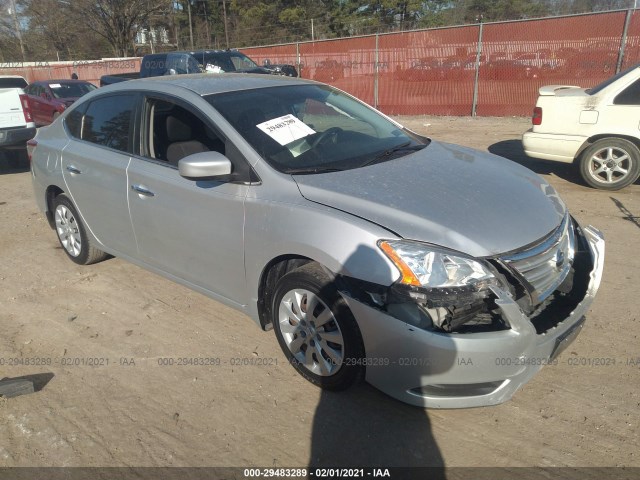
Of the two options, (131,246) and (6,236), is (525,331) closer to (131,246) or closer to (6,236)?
(131,246)

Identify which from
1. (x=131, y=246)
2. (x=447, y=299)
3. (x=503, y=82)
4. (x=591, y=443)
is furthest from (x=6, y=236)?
(x=503, y=82)

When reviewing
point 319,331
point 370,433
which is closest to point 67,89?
point 319,331

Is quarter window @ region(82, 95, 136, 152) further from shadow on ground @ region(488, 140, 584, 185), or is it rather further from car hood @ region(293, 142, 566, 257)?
shadow on ground @ region(488, 140, 584, 185)

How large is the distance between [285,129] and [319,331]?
4.45 feet

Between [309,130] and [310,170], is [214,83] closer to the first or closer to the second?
[309,130]

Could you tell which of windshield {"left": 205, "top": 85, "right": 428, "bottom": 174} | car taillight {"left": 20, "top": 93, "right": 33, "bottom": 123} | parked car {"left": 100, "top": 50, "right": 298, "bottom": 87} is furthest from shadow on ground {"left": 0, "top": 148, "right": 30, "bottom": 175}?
windshield {"left": 205, "top": 85, "right": 428, "bottom": 174}

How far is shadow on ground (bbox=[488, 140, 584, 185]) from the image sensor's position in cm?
729

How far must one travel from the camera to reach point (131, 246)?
12.9 feet

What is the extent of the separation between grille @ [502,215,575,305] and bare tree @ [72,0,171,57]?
137 feet

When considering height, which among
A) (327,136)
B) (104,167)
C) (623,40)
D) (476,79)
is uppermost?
(623,40)

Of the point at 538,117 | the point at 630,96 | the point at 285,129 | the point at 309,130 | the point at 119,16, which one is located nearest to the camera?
the point at 285,129

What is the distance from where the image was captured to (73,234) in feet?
15.4

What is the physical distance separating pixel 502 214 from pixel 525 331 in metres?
0.65

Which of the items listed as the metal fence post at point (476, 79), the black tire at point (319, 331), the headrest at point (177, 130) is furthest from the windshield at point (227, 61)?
the black tire at point (319, 331)
